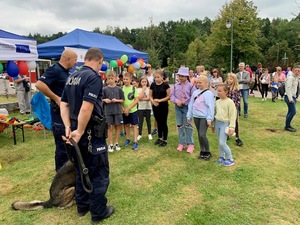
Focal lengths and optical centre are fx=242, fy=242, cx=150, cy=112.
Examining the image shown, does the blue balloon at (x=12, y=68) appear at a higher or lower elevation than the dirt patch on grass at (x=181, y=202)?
higher

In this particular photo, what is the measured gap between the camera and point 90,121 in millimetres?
2523

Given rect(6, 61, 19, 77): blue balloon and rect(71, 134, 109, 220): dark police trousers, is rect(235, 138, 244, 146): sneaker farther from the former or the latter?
rect(6, 61, 19, 77): blue balloon

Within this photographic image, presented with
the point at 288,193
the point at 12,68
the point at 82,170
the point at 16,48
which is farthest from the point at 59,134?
the point at 12,68

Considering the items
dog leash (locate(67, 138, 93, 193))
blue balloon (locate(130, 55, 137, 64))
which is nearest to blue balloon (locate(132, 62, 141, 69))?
blue balloon (locate(130, 55, 137, 64))

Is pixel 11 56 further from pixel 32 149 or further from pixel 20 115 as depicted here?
→ pixel 20 115

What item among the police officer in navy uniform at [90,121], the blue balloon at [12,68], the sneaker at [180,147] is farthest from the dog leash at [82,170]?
the blue balloon at [12,68]

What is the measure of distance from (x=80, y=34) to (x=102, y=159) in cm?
694

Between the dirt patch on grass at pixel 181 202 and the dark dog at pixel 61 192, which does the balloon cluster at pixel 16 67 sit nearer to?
the dark dog at pixel 61 192

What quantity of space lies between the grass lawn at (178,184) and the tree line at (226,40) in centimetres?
1932

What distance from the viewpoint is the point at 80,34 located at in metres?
8.46

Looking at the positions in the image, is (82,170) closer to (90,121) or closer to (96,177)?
(96,177)

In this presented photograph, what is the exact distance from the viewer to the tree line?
2752cm

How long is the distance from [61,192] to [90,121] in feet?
3.81

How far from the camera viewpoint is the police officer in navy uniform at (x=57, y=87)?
330cm
